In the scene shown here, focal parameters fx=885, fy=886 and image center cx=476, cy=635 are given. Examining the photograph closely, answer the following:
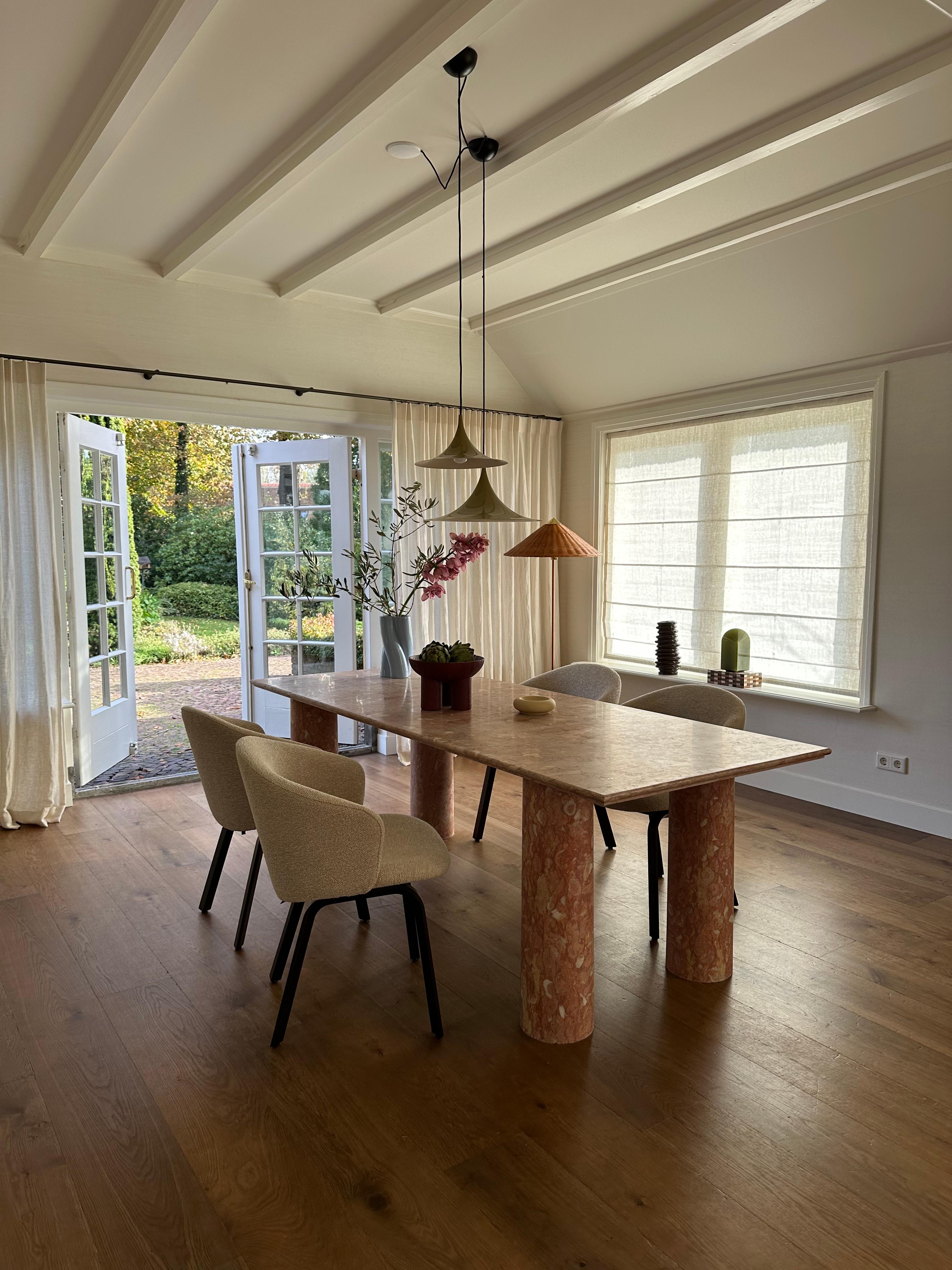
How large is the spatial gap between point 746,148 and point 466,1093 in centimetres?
319

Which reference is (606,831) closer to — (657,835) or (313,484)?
(657,835)

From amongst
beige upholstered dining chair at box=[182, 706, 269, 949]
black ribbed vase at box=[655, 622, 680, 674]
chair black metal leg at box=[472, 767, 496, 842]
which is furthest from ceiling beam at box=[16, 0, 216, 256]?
black ribbed vase at box=[655, 622, 680, 674]

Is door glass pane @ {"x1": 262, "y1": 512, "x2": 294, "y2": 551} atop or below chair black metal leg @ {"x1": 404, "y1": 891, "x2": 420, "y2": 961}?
atop

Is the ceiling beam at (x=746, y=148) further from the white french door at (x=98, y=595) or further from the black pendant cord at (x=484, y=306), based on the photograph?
the white french door at (x=98, y=595)

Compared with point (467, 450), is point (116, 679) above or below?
below

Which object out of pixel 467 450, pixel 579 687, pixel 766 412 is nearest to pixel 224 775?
pixel 467 450

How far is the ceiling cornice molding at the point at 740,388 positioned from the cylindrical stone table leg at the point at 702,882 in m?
2.70

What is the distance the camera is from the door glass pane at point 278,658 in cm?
581

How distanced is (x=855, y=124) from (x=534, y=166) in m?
1.15

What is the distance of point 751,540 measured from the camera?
5152 mm

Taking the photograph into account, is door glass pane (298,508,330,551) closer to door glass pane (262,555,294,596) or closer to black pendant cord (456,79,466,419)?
door glass pane (262,555,294,596)

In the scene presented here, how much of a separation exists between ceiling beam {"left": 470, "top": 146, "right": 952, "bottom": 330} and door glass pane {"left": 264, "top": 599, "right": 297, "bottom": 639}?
231 cm

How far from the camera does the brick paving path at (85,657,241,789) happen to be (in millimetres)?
5820

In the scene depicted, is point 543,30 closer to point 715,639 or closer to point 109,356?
point 109,356
